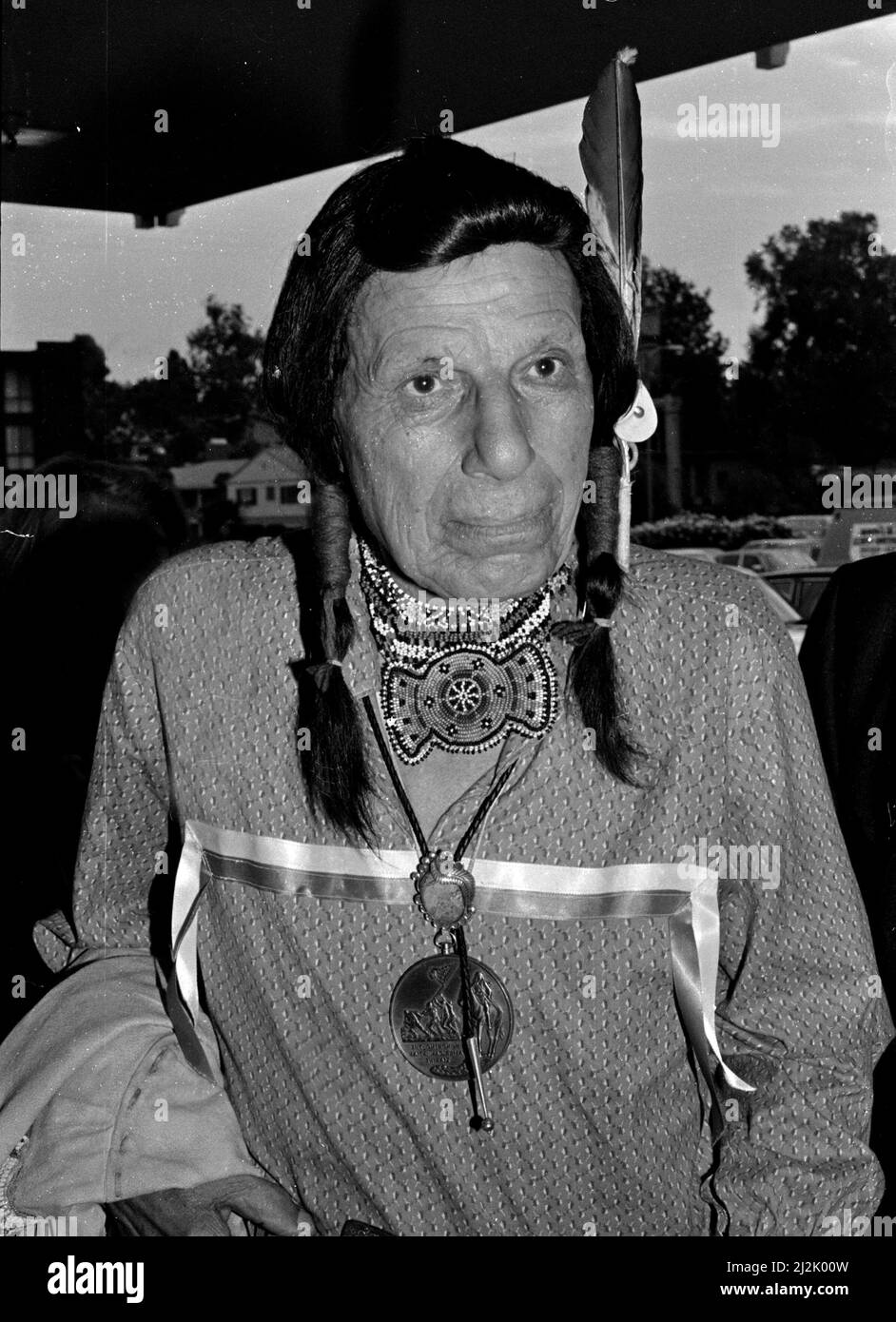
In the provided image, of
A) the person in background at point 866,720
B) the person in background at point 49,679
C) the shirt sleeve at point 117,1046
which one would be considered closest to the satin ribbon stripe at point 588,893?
the shirt sleeve at point 117,1046

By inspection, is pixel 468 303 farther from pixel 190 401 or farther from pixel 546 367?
pixel 190 401

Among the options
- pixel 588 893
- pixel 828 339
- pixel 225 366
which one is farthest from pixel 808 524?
pixel 588 893

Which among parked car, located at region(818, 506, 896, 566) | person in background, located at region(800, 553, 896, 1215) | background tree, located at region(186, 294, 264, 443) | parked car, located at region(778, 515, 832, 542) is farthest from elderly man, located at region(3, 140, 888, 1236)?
parked car, located at region(778, 515, 832, 542)

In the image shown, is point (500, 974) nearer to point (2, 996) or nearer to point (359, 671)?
point (359, 671)

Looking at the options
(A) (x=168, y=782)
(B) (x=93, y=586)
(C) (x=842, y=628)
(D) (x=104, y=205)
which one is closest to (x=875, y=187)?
(C) (x=842, y=628)

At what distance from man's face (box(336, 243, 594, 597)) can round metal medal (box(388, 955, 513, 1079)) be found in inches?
15.7

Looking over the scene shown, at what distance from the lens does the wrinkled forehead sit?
1.23 meters

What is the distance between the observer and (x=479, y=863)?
1.33m

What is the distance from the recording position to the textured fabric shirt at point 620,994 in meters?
1.30

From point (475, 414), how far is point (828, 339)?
167 cm

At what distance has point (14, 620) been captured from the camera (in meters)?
2.54

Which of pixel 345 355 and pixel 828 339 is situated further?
pixel 828 339

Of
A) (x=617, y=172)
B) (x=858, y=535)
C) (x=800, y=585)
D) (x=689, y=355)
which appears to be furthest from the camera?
(x=800, y=585)

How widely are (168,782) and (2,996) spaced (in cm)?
117
